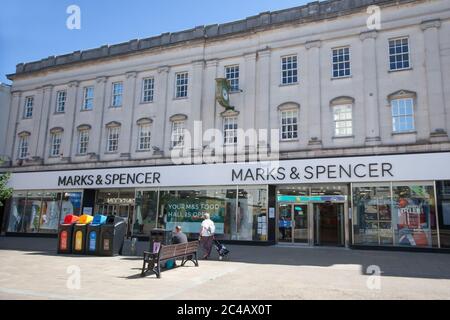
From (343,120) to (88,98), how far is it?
17.1m

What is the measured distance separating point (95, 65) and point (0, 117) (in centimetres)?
877

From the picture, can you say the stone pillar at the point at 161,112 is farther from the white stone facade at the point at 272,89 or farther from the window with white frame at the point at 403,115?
the window with white frame at the point at 403,115

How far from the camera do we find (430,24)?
1788 cm

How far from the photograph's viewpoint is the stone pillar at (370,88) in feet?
59.3

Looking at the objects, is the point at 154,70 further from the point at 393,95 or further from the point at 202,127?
the point at 393,95

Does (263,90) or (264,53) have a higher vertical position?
(264,53)

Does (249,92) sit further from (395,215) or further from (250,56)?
(395,215)

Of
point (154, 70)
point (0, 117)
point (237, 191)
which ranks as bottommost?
point (237, 191)

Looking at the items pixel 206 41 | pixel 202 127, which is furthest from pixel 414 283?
pixel 206 41

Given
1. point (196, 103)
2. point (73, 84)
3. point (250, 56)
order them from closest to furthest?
point (250, 56) → point (196, 103) → point (73, 84)

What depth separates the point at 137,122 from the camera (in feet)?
77.7

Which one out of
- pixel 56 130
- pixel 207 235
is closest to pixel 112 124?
pixel 56 130

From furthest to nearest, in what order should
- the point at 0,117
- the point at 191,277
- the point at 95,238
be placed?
the point at 0,117, the point at 95,238, the point at 191,277

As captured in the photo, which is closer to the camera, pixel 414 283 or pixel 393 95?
pixel 414 283
